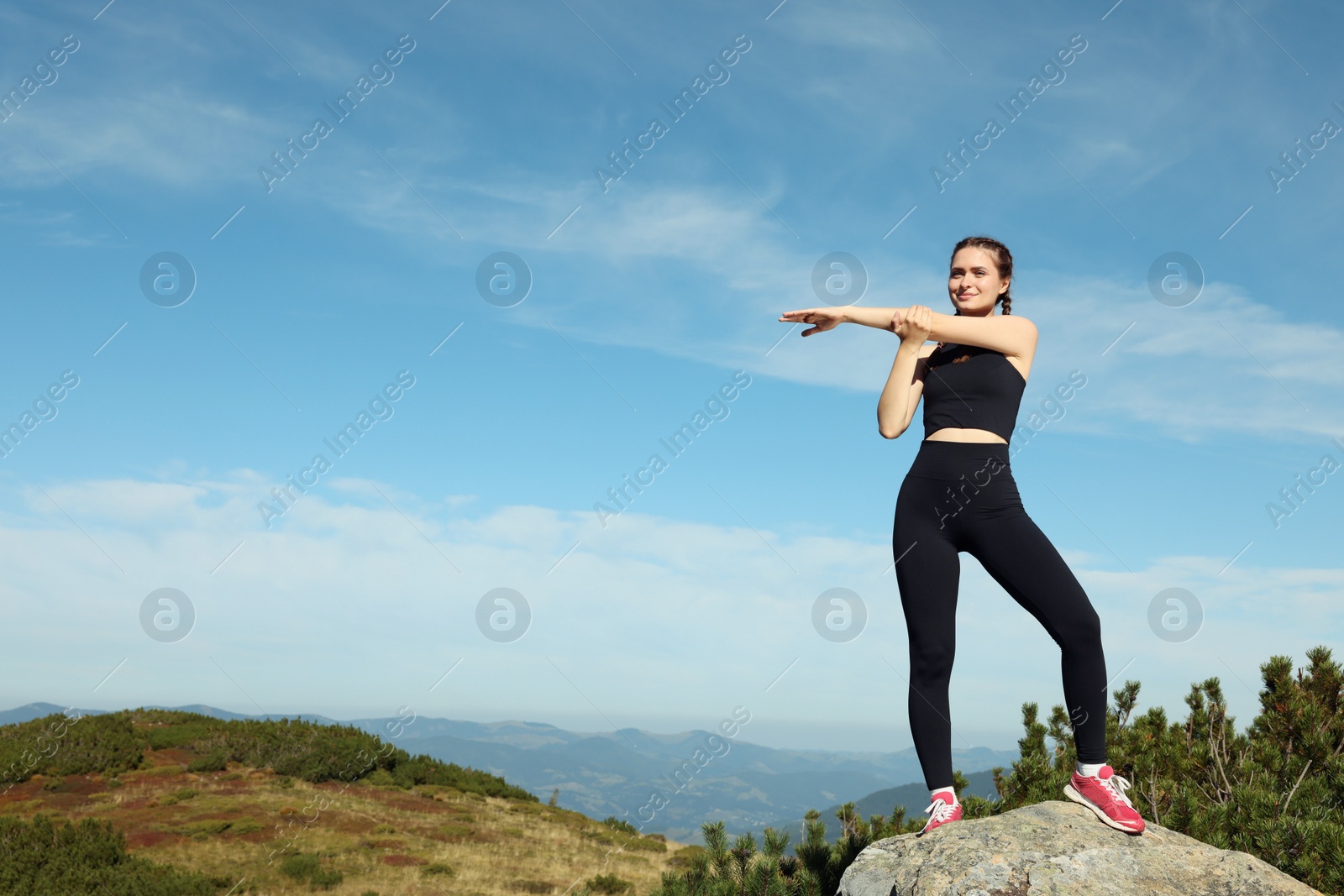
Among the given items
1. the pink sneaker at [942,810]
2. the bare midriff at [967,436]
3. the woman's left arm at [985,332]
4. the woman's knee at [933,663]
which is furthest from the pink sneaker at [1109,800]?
the woman's left arm at [985,332]

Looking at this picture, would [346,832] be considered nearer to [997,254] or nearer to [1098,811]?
[1098,811]

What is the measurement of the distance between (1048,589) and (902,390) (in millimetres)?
1269

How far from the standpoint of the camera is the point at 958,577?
4.54 meters

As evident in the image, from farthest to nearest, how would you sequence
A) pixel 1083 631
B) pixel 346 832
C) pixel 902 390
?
pixel 346 832
pixel 902 390
pixel 1083 631

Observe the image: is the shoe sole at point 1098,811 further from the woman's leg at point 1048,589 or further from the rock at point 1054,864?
the woman's leg at point 1048,589

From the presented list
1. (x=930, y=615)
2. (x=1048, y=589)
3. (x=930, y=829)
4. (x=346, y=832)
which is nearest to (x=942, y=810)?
(x=930, y=829)

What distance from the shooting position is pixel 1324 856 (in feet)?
17.1

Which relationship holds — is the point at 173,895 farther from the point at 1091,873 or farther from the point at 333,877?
the point at 1091,873

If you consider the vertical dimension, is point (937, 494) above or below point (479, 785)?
above

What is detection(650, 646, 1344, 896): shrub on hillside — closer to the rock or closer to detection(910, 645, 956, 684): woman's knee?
the rock

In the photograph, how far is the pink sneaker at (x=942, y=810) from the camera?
462cm

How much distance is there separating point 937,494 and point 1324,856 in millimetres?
3421

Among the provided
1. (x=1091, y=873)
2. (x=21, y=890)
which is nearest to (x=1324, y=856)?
(x=1091, y=873)

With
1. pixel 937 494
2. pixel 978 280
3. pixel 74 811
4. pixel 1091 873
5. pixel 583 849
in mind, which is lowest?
pixel 583 849
